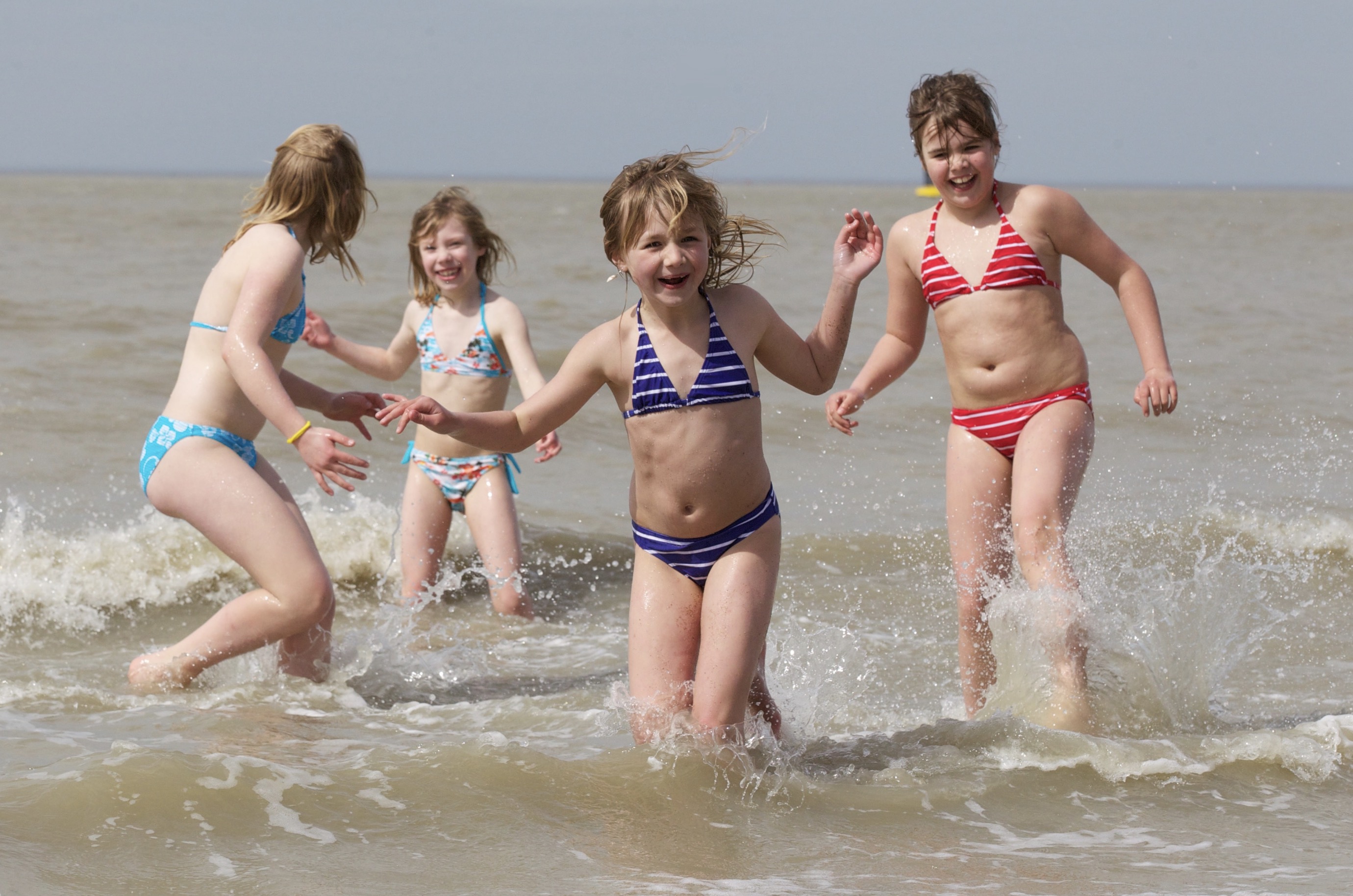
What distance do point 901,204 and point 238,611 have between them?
5937 cm

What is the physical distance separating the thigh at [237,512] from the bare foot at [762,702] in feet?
4.90

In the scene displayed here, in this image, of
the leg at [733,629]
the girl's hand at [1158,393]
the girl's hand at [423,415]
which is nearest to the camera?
the girl's hand at [423,415]

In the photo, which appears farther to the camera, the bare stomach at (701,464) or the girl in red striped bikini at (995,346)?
the girl in red striped bikini at (995,346)

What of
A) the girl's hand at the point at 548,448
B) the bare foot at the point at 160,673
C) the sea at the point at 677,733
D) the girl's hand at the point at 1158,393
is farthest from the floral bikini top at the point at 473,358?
the girl's hand at the point at 1158,393

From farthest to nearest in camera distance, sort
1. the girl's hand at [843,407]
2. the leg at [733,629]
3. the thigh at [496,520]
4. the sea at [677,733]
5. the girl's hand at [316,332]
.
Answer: the thigh at [496,520], the girl's hand at [316,332], the girl's hand at [843,407], the leg at [733,629], the sea at [677,733]

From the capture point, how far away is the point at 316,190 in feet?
15.3

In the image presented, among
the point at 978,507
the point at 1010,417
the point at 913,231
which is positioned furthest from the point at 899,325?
the point at 978,507

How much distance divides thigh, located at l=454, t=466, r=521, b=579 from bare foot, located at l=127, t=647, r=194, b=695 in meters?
1.79

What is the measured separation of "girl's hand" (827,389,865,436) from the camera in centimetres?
429

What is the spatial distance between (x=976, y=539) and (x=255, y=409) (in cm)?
245

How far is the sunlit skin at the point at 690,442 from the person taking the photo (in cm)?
374

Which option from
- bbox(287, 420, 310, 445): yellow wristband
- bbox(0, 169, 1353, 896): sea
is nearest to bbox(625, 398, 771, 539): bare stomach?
bbox(0, 169, 1353, 896): sea

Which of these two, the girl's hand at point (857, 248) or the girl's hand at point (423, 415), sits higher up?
the girl's hand at point (857, 248)

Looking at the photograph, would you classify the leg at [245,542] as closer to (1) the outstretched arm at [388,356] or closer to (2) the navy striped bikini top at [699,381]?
(2) the navy striped bikini top at [699,381]
